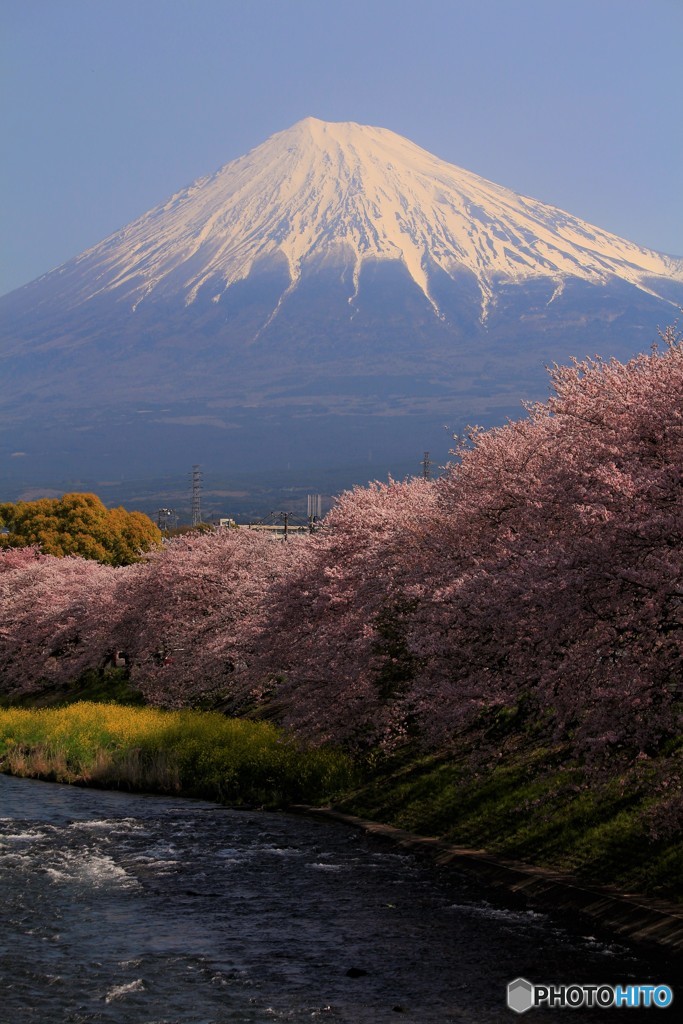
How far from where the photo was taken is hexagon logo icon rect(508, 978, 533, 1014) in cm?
1828

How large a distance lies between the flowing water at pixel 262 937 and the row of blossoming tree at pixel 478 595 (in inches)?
141

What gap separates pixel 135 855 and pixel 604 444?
46.9 ft

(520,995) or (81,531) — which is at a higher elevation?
(81,531)

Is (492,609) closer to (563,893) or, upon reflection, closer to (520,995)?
(563,893)

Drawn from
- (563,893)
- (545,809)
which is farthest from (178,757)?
(563,893)

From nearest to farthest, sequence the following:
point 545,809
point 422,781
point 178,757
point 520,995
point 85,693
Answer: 1. point 520,995
2. point 545,809
3. point 422,781
4. point 178,757
5. point 85,693

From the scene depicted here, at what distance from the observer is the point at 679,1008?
18000 millimetres

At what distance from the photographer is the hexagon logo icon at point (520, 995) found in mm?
18278

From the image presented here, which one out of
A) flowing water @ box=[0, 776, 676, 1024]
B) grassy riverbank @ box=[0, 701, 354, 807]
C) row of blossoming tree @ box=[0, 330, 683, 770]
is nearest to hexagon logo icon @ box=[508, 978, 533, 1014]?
flowing water @ box=[0, 776, 676, 1024]

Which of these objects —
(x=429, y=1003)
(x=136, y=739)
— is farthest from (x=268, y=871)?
(x=136, y=739)

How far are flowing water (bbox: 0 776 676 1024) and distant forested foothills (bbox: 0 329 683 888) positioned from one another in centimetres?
289

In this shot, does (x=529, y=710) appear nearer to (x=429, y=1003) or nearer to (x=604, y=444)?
(x=604, y=444)

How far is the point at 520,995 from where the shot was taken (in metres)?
18.7

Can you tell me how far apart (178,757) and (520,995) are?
2150cm
